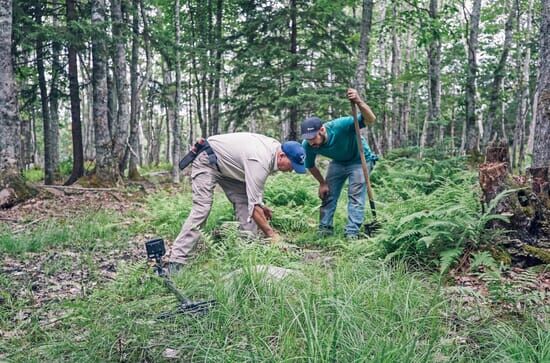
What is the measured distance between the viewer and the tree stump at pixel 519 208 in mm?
4129

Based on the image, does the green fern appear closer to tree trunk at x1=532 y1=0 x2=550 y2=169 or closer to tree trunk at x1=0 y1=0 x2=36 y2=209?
tree trunk at x1=532 y1=0 x2=550 y2=169

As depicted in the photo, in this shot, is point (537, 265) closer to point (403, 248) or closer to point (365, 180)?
point (403, 248)

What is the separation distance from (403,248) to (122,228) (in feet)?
15.4

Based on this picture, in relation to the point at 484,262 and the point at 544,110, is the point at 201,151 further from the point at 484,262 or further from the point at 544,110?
the point at 544,110

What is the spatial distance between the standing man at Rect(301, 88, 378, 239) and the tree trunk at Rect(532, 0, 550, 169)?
6.66ft

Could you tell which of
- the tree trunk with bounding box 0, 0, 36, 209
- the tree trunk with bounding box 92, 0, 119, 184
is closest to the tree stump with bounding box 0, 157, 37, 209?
the tree trunk with bounding box 0, 0, 36, 209

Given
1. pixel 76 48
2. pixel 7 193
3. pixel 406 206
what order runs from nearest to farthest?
1. pixel 406 206
2. pixel 7 193
3. pixel 76 48

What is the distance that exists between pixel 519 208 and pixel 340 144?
89.2 inches

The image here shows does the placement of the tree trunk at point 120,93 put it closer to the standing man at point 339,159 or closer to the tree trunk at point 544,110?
the standing man at point 339,159

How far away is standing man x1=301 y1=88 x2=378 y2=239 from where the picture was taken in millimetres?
5445

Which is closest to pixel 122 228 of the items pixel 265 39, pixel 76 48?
pixel 76 48

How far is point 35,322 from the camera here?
3.17m

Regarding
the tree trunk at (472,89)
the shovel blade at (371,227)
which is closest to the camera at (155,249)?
the shovel blade at (371,227)

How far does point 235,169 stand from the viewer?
501cm
